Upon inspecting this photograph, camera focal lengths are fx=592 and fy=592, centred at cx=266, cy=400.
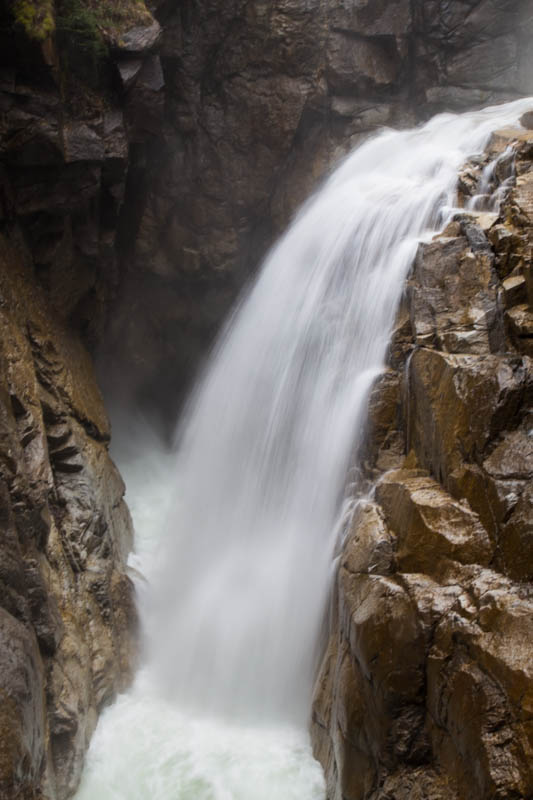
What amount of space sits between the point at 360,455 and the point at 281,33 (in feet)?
36.2

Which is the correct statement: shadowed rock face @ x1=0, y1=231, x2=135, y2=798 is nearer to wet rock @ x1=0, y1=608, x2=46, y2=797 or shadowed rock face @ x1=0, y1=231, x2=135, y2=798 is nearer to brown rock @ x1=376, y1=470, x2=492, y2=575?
wet rock @ x1=0, y1=608, x2=46, y2=797

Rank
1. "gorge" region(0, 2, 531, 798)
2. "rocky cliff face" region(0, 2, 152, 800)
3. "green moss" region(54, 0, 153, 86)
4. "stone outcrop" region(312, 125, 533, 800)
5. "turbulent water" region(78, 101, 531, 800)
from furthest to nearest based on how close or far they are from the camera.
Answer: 1. "green moss" region(54, 0, 153, 86)
2. "turbulent water" region(78, 101, 531, 800)
3. "rocky cliff face" region(0, 2, 152, 800)
4. "gorge" region(0, 2, 531, 798)
5. "stone outcrop" region(312, 125, 533, 800)

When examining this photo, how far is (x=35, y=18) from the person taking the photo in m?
8.22

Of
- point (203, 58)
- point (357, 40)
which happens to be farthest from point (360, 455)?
point (357, 40)

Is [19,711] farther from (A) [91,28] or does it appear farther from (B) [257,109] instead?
(B) [257,109]

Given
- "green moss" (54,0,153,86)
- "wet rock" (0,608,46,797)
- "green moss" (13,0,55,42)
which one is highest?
"green moss" (54,0,153,86)

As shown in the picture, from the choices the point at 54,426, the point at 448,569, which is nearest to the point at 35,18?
the point at 54,426

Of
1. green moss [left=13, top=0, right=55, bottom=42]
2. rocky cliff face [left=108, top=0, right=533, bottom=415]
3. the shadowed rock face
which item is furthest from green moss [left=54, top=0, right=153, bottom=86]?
the shadowed rock face

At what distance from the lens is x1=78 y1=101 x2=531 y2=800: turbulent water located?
7398 mm

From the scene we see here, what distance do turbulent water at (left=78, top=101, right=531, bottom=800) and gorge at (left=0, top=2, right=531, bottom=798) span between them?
0.06m

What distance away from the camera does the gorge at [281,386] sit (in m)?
5.24

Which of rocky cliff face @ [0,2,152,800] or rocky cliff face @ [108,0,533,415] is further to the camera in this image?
rocky cliff face @ [108,0,533,415]

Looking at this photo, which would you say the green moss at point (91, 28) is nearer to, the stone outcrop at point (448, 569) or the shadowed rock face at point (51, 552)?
the shadowed rock face at point (51, 552)

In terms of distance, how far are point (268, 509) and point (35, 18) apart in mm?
7767
